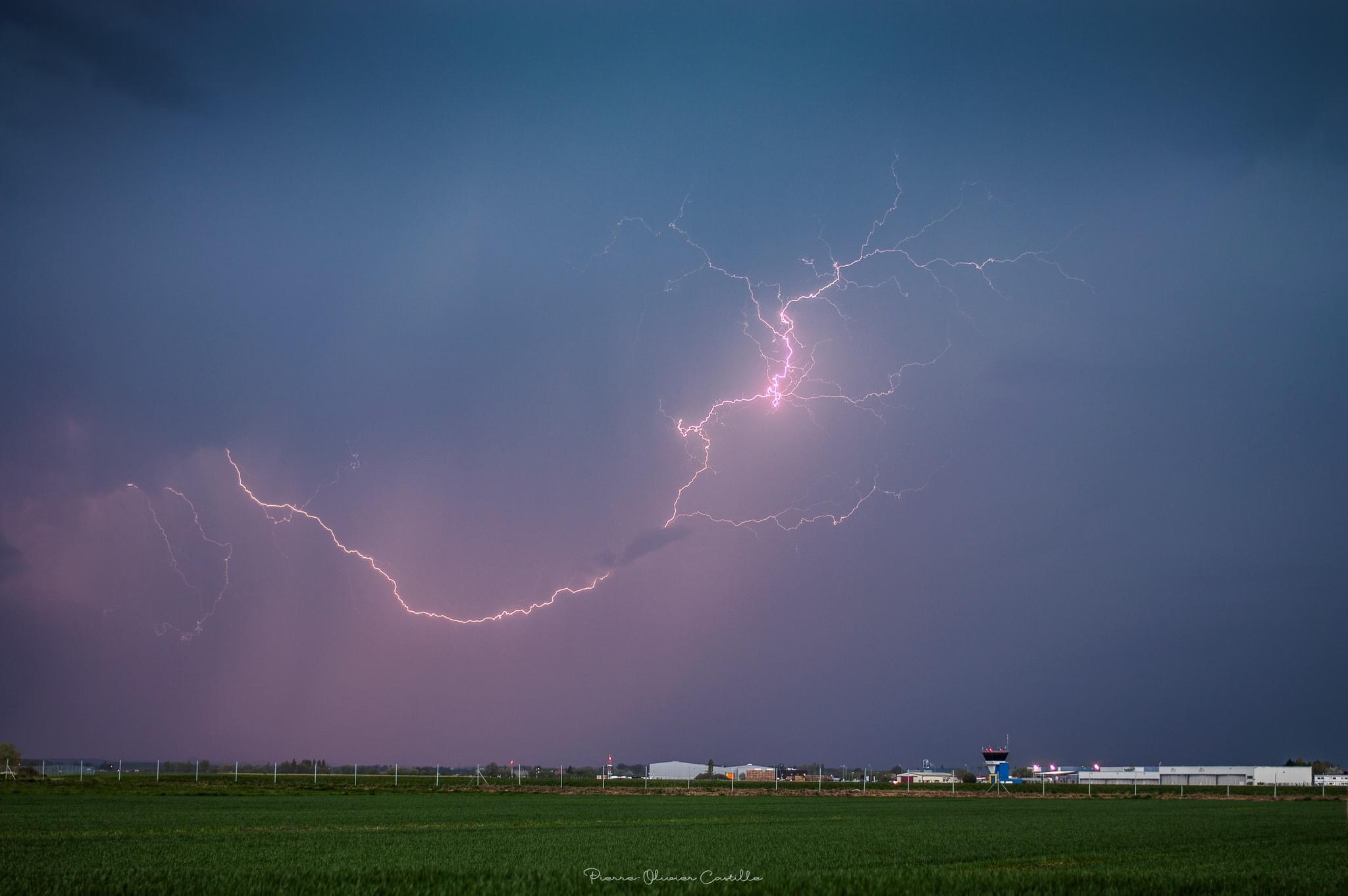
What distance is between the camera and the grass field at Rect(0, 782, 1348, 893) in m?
12.9

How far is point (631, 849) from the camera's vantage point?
1925cm

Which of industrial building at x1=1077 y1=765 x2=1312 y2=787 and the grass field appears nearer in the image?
the grass field

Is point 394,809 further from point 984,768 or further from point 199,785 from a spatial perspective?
point 984,768

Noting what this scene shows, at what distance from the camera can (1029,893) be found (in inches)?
486

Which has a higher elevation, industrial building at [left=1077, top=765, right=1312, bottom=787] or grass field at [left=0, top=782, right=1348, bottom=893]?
grass field at [left=0, top=782, right=1348, bottom=893]

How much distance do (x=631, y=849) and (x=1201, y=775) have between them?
123m

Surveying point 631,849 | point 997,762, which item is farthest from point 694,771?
point 631,849

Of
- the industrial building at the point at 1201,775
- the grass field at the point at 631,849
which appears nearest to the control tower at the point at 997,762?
the industrial building at the point at 1201,775

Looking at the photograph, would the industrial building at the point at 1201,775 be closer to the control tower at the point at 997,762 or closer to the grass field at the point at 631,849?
the control tower at the point at 997,762

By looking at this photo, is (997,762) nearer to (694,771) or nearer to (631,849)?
(694,771)

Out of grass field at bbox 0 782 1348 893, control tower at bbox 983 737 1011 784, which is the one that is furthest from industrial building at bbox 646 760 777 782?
grass field at bbox 0 782 1348 893

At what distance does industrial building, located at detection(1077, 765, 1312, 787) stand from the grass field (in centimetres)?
7958

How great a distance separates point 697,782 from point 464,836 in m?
53.5

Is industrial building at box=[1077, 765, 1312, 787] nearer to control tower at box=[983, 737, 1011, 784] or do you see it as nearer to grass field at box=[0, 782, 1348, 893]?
control tower at box=[983, 737, 1011, 784]
